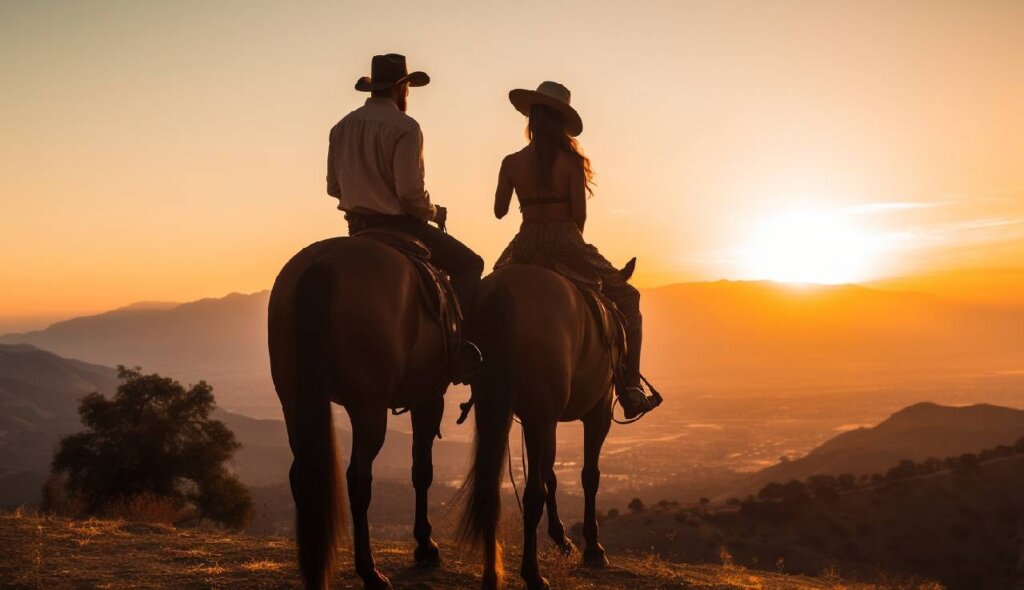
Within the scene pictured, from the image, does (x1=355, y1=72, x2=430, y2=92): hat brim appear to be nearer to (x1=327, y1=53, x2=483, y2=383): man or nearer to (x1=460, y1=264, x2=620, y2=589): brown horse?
(x1=327, y1=53, x2=483, y2=383): man

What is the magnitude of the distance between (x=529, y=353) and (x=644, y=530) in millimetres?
41809

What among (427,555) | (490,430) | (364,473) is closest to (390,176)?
(490,430)

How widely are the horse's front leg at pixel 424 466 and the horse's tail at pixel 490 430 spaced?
63 cm

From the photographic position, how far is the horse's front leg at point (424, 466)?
26.5 feet

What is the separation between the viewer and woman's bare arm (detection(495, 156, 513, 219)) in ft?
29.5

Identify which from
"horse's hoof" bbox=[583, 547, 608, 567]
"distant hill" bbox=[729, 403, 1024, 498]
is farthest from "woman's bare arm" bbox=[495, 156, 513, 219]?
"distant hill" bbox=[729, 403, 1024, 498]

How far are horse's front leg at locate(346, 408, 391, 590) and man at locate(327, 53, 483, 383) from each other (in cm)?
117

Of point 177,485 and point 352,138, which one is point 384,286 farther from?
point 177,485

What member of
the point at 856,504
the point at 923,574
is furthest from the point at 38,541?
the point at 856,504

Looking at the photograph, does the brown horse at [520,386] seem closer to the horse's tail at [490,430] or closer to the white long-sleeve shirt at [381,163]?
the horse's tail at [490,430]

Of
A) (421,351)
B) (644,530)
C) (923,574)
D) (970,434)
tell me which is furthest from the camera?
(970,434)

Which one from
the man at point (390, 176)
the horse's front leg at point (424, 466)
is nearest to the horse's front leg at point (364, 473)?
the man at point (390, 176)

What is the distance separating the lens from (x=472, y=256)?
25.1 feet

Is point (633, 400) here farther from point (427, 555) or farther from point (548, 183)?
point (427, 555)
